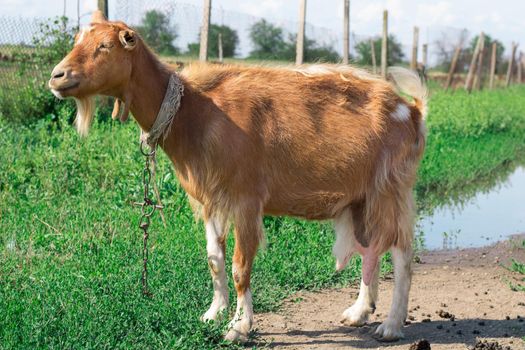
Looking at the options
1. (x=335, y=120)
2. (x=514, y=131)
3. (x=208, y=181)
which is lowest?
(x=514, y=131)

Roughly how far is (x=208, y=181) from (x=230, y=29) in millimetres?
12756

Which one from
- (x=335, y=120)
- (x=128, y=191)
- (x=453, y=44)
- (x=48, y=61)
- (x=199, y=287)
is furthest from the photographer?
(x=453, y=44)

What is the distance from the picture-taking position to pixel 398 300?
5.66 meters

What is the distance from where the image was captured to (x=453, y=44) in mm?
34250

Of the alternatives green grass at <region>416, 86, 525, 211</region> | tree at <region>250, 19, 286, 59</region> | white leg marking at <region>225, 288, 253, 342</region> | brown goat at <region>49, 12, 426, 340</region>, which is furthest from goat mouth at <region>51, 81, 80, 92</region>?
tree at <region>250, 19, 286, 59</region>

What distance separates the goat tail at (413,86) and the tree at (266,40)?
37.7 feet

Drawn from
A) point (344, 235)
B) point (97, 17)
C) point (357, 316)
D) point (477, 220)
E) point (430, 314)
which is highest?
point (97, 17)

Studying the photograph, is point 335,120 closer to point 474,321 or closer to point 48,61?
point 474,321

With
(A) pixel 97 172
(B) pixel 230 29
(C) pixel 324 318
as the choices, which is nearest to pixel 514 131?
(B) pixel 230 29

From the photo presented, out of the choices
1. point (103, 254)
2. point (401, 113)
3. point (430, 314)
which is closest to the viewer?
point (401, 113)

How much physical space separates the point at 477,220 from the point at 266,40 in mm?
9255

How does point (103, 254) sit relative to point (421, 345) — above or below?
above

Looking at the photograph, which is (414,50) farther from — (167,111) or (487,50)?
(487,50)

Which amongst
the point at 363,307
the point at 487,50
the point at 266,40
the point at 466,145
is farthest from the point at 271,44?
the point at 487,50
